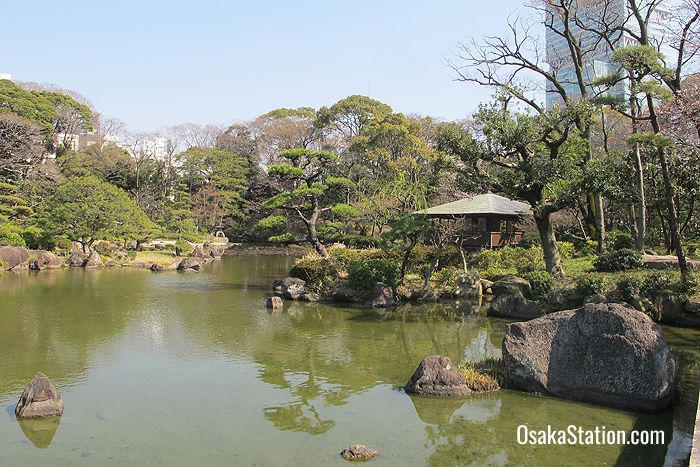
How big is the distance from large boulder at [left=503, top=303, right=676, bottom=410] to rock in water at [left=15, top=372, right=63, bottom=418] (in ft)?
17.9

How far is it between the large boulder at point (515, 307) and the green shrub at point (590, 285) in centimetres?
102

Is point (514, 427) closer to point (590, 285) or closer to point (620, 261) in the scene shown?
point (590, 285)

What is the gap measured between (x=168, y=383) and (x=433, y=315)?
7046mm

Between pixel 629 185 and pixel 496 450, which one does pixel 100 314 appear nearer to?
pixel 496 450

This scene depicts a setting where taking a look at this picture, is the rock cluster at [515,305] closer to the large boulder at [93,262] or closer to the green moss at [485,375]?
the green moss at [485,375]

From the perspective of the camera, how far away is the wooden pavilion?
18562mm

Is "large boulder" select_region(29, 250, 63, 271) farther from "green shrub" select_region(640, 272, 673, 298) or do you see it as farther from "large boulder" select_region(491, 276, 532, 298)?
"green shrub" select_region(640, 272, 673, 298)

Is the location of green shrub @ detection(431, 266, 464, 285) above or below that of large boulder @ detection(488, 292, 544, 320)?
above

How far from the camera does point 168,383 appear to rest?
7633 millimetres

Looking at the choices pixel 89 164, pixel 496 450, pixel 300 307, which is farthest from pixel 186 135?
pixel 496 450

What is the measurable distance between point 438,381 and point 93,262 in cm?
1970

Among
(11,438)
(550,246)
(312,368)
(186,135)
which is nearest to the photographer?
(11,438)

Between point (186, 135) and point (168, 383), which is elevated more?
point (186, 135)

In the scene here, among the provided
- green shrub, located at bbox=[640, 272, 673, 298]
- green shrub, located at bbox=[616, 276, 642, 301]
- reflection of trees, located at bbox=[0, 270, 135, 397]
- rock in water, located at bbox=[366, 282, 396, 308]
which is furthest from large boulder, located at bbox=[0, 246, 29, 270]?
green shrub, located at bbox=[640, 272, 673, 298]
